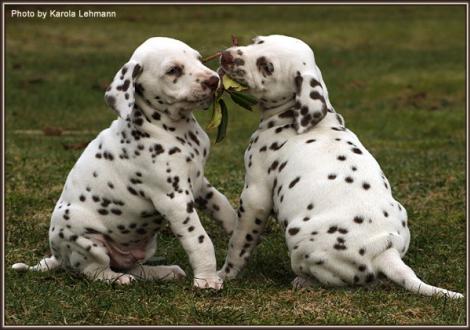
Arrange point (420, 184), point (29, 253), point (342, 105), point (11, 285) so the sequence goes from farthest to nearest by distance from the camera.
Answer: point (342, 105) < point (420, 184) < point (29, 253) < point (11, 285)

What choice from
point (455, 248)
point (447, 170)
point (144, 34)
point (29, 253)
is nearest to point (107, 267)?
point (29, 253)

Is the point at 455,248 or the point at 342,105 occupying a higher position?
the point at 455,248

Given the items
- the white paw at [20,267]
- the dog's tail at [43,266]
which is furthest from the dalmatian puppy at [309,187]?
the white paw at [20,267]

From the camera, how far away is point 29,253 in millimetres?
8688

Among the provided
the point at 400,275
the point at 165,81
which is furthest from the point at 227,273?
the point at 165,81

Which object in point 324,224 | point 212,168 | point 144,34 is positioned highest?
point 324,224

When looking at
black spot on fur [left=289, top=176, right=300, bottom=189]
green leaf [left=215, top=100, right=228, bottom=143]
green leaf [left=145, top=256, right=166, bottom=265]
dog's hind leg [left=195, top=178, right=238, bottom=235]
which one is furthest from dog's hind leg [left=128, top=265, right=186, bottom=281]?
black spot on fur [left=289, top=176, right=300, bottom=189]

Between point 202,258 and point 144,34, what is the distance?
24.1 meters

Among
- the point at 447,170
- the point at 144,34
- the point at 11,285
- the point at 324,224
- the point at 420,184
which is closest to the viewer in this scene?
the point at 324,224

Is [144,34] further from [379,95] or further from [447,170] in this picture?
[447,170]

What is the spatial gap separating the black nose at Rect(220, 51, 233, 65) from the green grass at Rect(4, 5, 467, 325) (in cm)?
85

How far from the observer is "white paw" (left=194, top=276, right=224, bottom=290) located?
22.9ft

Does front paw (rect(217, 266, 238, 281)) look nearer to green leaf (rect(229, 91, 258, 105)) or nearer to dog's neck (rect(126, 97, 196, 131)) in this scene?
dog's neck (rect(126, 97, 196, 131))

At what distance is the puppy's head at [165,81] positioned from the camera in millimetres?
7098
